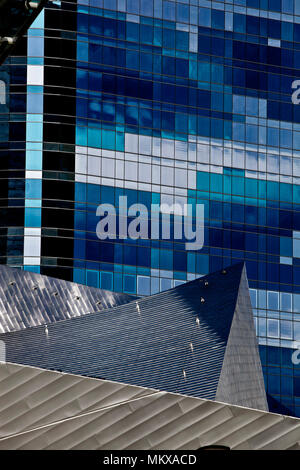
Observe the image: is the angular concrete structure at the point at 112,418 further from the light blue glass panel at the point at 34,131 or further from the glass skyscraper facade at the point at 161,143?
the light blue glass panel at the point at 34,131

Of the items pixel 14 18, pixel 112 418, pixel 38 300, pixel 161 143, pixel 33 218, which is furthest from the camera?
pixel 161 143

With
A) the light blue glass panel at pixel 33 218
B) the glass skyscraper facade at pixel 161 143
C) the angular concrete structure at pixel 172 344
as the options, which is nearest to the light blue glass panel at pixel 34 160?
the glass skyscraper facade at pixel 161 143

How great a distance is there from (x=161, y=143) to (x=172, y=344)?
159ft

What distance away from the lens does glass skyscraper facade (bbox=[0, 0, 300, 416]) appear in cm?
9381

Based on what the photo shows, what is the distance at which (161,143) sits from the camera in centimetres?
9906

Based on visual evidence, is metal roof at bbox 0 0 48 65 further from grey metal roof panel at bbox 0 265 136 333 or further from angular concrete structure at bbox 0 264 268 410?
grey metal roof panel at bbox 0 265 136 333

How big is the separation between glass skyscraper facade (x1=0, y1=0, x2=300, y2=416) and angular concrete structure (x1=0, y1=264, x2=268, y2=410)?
36125 millimetres

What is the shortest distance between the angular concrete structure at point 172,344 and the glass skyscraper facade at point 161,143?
119 ft

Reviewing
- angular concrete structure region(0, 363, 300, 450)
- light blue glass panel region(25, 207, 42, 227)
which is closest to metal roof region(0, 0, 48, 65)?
angular concrete structure region(0, 363, 300, 450)

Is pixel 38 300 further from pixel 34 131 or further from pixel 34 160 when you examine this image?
pixel 34 131

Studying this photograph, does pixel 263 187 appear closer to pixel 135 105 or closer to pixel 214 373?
pixel 135 105

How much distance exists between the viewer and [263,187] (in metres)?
103

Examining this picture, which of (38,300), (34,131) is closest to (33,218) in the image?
(34,131)
